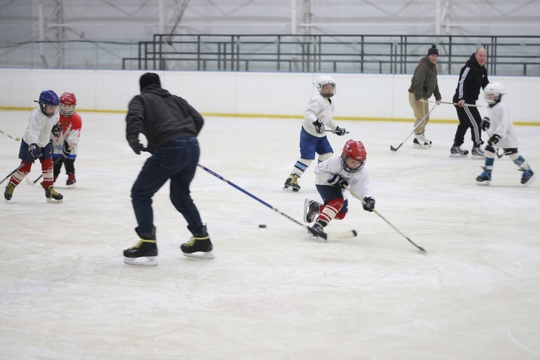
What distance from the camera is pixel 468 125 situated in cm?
1160

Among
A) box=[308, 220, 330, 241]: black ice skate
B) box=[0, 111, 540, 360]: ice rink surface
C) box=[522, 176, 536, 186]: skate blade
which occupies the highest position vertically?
box=[522, 176, 536, 186]: skate blade

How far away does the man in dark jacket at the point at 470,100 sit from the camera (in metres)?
11.5

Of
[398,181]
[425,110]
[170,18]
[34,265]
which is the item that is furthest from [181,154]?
[170,18]

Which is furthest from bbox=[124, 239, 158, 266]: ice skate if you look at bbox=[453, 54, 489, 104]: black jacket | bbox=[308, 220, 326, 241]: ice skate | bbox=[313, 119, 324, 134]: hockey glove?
bbox=[453, 54, 489, 104]: black jacket

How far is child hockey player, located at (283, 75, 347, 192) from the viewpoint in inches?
329

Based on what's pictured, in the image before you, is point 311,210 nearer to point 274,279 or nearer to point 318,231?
point 318,231

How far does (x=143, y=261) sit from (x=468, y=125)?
24.1 ft

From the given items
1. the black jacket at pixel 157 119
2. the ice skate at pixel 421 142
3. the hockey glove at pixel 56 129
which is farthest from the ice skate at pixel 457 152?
the black jacket at pixel 157 119

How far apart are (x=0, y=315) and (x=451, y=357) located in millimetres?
2128

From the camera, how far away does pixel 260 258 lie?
5.43 meters

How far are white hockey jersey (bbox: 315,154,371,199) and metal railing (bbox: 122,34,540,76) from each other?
12424 mm

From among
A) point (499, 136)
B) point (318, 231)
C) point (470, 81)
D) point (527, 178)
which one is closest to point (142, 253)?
point (318, 231)

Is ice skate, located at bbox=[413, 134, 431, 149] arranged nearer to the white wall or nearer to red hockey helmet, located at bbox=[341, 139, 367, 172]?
the white wall

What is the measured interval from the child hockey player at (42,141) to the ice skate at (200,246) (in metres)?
2.38
